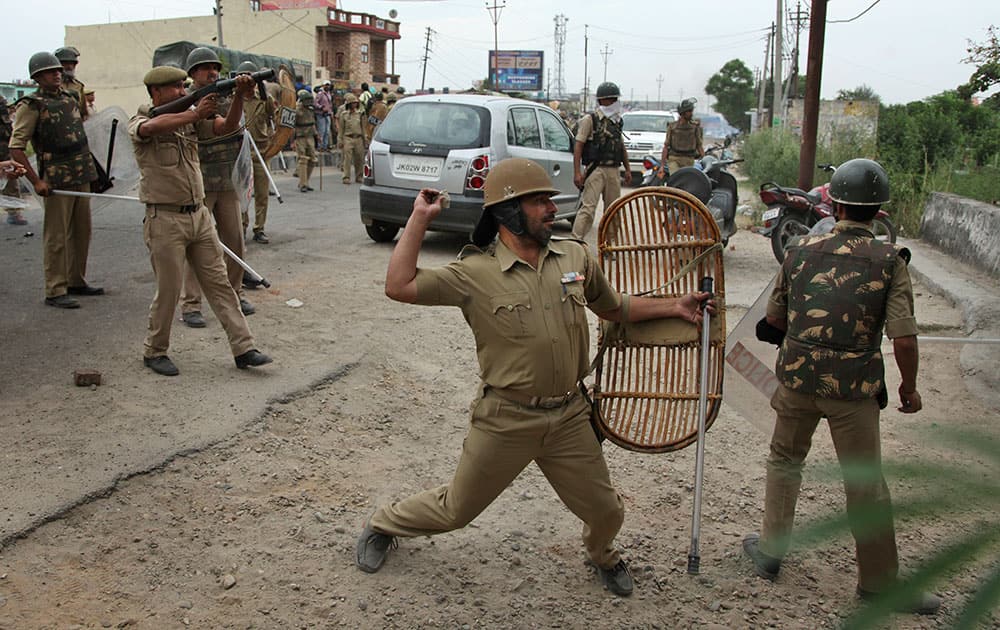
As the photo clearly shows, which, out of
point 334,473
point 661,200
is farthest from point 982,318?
point 334,473

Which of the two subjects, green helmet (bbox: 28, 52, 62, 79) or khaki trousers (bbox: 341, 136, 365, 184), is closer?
green helmet (bbox: 28, 52, 62, 79)

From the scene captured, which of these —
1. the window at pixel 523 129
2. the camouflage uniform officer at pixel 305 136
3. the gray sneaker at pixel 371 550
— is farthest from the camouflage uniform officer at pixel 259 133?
the gray sneaker at pixel 371 550

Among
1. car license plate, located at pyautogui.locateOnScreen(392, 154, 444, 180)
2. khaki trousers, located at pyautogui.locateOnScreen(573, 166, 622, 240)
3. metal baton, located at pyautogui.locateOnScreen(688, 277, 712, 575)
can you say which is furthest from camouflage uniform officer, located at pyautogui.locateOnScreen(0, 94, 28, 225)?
khaki trousers, located at pyautogui.locateOnScreen(573, 166, 622, 240)

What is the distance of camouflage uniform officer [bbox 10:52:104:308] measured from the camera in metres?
6.21

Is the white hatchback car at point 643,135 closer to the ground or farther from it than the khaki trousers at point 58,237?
farther from it

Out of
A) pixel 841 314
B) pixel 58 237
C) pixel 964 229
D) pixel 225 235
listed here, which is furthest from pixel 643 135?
pixel 841 314

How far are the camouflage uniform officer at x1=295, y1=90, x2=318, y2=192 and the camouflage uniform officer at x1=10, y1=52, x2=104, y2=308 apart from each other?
6.72 meters

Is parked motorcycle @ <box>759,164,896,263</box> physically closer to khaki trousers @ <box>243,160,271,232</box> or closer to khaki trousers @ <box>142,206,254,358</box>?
khaki trousers @ <box>243,160,271,232</box>

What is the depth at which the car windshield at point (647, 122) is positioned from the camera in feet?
68.9

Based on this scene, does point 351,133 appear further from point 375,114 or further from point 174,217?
point 174,217

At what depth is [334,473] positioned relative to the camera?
4195 mm

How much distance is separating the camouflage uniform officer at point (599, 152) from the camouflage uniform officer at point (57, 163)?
481 cm

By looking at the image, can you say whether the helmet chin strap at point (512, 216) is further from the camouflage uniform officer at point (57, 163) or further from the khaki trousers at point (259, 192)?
the khaki trousers at point (259, 192)

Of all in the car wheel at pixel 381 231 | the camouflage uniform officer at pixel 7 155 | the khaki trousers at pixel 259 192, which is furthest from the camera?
the car wheel at pixel 381 231
